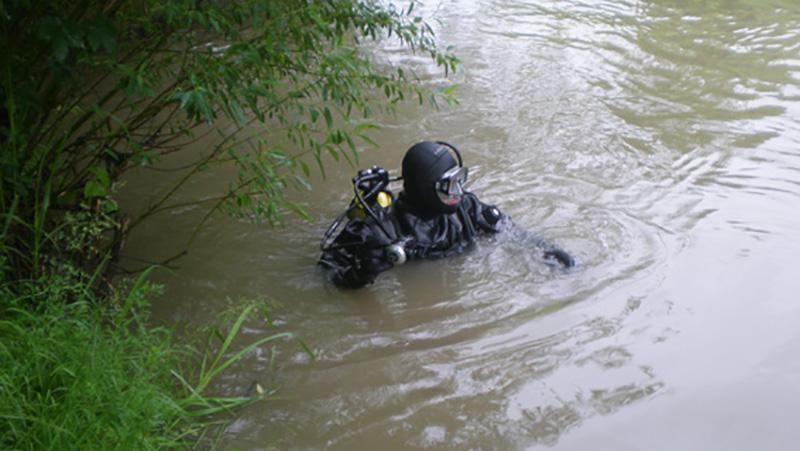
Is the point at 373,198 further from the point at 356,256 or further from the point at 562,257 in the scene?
the point at 562,257

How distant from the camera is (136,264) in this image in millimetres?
4316

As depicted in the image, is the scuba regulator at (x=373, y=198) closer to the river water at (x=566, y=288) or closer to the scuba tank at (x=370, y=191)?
the scuba tank at (x=370, y=191)

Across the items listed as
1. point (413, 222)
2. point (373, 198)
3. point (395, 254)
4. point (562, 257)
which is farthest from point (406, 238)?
point (562, 257)

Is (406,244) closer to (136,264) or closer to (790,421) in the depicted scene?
(136,264)

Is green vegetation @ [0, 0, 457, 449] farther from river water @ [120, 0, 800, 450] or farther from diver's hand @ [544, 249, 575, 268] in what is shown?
diver's hand @ [544, 249, 575, 268]

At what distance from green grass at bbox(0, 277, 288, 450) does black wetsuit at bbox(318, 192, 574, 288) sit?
116 centimetres

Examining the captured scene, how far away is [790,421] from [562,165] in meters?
2.93

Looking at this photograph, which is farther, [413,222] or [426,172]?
[413,222]

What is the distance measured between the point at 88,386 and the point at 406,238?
219 centimetres

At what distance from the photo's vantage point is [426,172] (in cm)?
419

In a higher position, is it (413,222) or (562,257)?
(413,222)

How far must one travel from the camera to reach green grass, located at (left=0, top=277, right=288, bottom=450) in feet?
7.88

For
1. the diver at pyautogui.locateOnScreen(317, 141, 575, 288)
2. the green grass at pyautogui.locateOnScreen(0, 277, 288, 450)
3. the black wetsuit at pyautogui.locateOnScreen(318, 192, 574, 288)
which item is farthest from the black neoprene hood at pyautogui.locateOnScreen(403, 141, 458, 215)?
the green grass at pyautogui.locateOnScreen(0, 277, 288, 450)

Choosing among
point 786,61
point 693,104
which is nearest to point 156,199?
point 693,104
